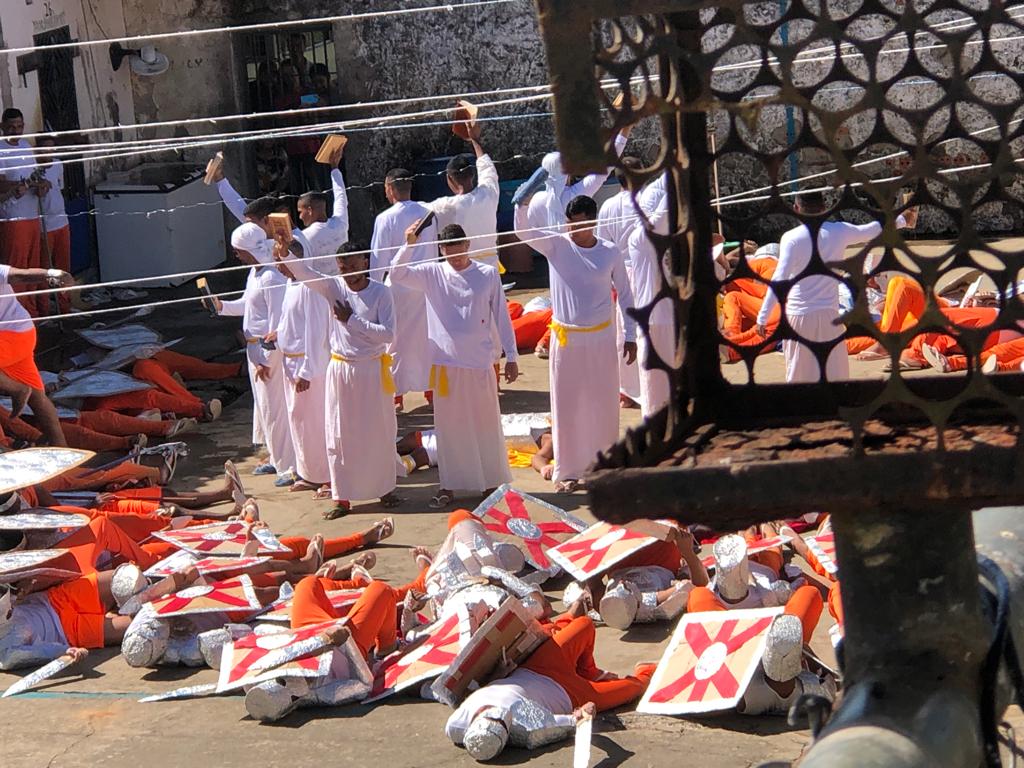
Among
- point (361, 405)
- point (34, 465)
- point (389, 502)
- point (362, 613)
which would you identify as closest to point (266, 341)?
point (361, 405)

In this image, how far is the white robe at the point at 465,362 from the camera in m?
8.38

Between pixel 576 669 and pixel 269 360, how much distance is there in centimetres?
406

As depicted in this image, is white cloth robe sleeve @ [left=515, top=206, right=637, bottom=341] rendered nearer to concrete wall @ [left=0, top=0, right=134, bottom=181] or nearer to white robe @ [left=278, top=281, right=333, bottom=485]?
white robe @ [left=278, top=281, right=333, bottom=485]

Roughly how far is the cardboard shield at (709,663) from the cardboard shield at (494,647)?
1.58ft

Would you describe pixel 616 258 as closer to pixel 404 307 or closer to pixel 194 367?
pixel 404 307

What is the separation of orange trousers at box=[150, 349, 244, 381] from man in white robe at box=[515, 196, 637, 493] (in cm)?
366

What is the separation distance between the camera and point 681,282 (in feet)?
10.2

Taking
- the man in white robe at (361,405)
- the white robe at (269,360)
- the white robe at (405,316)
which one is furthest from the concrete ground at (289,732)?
the white robe at (405,316)

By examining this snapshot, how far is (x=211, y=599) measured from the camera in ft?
21.5

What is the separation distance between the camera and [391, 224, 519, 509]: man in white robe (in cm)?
838

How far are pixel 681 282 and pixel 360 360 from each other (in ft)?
17.5

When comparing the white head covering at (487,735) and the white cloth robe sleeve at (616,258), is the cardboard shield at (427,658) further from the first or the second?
the white cloth robe sleeve at (616,258)

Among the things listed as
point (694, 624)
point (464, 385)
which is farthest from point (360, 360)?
point (694, 624)

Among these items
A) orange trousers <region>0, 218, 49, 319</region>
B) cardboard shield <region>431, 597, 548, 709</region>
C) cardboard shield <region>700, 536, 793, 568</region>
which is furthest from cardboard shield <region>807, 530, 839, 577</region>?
orange trousers <region>0, 218, 49, 319</region>
